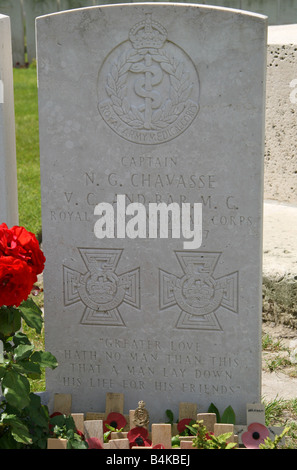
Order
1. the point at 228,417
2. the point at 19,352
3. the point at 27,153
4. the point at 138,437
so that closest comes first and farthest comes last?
1. the point at 19,352
2. the point at 138,437
3. the point at 228,417
4. the point at 27,153

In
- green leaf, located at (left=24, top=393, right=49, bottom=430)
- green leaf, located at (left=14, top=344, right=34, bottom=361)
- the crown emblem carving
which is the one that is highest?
the crown emblem carving

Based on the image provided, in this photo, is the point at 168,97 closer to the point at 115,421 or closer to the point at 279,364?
the point at 115,421

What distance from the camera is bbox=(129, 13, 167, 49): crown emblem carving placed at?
107 inches

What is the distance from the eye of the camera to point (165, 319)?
2.95m

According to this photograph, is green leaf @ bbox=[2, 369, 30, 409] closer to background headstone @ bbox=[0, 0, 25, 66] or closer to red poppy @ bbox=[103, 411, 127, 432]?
red poppy @ bbox=[103, 411, 127, 432]

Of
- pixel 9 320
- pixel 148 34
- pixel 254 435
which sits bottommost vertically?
pixel 254 435

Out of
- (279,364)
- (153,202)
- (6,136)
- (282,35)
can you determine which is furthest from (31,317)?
(282,35)

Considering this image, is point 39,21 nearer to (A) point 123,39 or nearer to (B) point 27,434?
(A) point 123,39

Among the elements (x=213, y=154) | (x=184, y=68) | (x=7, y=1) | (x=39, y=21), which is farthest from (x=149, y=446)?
(x=7, y=1)

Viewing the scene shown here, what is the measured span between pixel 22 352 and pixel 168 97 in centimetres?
113

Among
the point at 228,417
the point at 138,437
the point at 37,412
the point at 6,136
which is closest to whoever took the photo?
the point at 37,412

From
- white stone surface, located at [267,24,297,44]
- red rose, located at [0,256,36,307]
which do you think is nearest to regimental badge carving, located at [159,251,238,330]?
red rose, located at [0,256,36,307]

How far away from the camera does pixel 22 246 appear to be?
101 inches

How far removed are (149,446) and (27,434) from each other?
512 millimetres
